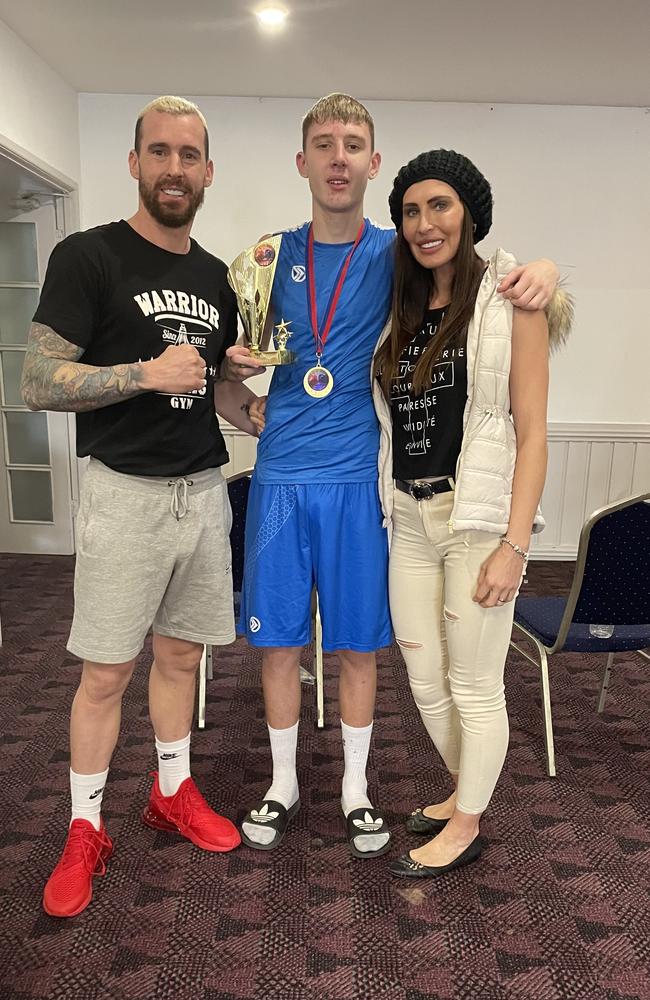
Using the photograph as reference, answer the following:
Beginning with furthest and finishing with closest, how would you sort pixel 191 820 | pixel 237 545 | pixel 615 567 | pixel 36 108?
pixel 36 108
pixel 237 545
pixel 615 567
pixel 191 820

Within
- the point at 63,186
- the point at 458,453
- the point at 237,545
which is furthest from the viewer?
the point at 63,186

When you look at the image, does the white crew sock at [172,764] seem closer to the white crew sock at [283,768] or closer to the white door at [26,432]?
the white crew sock at [283,768]

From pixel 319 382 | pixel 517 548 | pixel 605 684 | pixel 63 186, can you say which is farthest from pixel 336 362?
pixel 63 186

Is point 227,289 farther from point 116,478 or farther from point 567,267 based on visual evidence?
point 567,267

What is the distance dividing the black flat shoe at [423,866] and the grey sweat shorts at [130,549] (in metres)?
0.83

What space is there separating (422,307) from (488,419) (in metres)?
0.32

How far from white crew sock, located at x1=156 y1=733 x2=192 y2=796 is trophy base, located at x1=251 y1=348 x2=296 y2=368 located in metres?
1.00

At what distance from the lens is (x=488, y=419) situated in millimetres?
1465

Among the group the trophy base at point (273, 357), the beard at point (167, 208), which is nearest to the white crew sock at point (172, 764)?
the trophy base at point (273, 357)

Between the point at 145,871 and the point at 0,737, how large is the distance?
911 millimetres

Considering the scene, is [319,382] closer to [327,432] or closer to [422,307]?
[327,432]

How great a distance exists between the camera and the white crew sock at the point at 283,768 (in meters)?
1.83

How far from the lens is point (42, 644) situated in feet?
10.4

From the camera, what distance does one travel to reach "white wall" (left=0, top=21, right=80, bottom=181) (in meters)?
3.56
